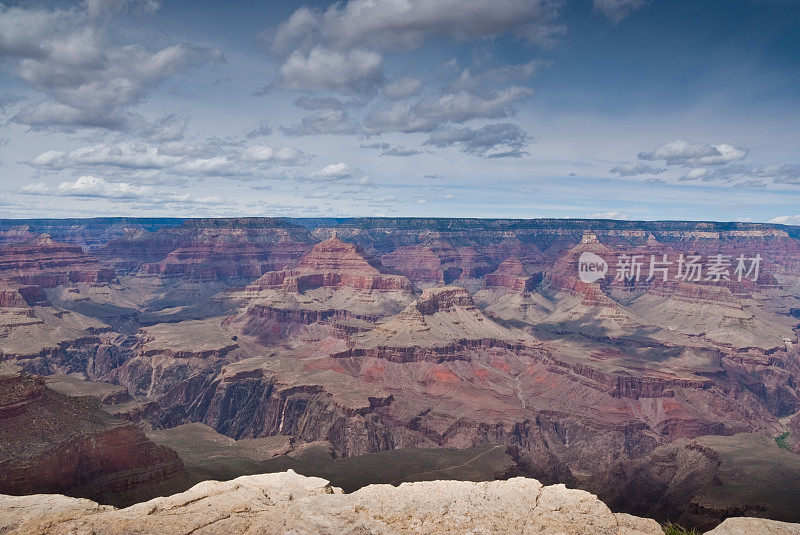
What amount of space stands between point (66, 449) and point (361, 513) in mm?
44147

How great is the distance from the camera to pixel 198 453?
7894 centimetres

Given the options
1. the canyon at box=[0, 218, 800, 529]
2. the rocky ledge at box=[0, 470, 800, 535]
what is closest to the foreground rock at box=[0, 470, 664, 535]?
the rocky ledge at box=[0, 470, 800, 535]

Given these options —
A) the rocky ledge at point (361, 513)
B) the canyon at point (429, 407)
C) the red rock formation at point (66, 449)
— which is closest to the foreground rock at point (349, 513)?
Result: the rocky ledge at point (361, 513)

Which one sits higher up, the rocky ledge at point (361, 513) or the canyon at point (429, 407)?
the rocky ledge at point (361, 513)

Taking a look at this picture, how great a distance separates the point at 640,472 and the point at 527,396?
52569 millimetres

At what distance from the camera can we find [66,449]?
175 feet

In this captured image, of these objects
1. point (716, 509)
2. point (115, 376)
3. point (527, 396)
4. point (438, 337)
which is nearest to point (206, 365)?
point (115, 376)

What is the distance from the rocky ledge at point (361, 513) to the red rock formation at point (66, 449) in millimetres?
23946

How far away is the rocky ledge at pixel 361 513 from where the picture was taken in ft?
77.9

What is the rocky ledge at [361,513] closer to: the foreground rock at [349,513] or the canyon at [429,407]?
the foreground rock at [349,513]

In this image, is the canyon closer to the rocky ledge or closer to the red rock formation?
the red rock formation

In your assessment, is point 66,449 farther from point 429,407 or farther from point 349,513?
point 429,407

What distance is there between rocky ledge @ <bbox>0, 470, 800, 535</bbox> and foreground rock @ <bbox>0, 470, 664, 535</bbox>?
5 centimetres

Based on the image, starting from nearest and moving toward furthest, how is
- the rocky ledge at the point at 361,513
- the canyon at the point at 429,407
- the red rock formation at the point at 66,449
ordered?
the rocky ledge at the point at 361,513, the red rock formation at the point at 66,449, the canyon at the point at 429,407
